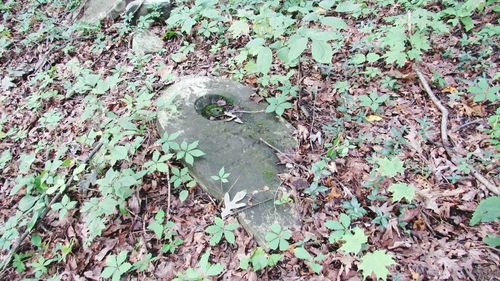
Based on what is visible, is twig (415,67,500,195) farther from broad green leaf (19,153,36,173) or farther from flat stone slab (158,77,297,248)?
broad green leaf (19,153,36,173)

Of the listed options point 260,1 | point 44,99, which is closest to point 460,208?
point 260,1

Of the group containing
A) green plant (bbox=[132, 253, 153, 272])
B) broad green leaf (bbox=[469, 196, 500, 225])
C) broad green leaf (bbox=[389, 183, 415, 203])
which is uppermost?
broad green leaf (bbox=[469, 196, 500, 225])

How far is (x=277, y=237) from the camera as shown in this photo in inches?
107

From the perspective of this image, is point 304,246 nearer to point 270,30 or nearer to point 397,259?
point 397,259

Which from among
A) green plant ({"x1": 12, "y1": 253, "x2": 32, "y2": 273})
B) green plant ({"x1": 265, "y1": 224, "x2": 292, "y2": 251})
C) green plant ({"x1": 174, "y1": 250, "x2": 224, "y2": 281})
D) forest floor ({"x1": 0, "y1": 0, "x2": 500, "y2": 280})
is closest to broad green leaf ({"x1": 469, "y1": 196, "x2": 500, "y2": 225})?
forest floor ({"x1": 0, "y1": 0, "x2": 500, "y2": 280})

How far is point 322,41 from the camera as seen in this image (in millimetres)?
2795

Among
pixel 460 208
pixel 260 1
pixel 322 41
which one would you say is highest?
pixel 322 41

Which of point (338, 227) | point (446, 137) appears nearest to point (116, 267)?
point (338, 227)

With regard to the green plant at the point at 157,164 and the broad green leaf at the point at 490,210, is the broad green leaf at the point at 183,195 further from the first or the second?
the broad green leaf at the point at 490,210

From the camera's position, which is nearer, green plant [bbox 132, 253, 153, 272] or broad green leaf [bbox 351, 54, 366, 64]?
green plant [bbox 132, 253, 153, 272]

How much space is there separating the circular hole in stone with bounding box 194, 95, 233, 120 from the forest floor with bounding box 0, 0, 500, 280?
0.41 meters

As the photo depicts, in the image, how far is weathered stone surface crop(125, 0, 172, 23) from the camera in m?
5.55

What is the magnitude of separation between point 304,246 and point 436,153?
1.53 metres

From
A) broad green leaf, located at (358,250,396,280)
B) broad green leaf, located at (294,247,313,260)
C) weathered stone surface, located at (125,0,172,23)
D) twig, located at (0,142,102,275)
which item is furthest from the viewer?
weathered stone surface, located at (125,0,172,23)
